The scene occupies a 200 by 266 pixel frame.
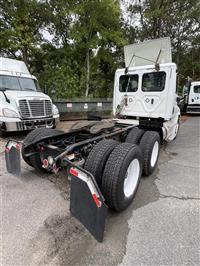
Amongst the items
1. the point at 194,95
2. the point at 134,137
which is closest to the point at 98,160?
the point at 134,137

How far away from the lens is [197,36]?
52.4 ft

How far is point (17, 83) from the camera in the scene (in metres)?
6.31

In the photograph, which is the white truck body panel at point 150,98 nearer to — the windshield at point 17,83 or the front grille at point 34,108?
the front grille at point 34,108

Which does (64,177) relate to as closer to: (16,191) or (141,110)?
(16,191)

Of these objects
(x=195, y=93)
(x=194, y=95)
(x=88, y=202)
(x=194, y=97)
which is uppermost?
(x=195, y=93)

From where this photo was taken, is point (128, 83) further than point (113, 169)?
Yes

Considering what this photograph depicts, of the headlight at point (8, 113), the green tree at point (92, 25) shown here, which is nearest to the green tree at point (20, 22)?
the green tree at point (92, 25)

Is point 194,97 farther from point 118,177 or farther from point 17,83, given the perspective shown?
point 118,177

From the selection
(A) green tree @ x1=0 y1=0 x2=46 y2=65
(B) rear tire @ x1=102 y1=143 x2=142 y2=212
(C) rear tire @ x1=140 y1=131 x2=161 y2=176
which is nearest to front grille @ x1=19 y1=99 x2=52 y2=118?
(C) rear tire @ x1=140 y1=131 x2=161 y2=176

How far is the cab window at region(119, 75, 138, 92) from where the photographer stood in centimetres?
501

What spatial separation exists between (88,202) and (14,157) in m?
1.78

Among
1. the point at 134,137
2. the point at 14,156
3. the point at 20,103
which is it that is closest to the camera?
the point at 14,156

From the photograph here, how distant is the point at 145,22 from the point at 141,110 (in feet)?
44.3

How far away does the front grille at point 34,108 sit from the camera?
5314mm
